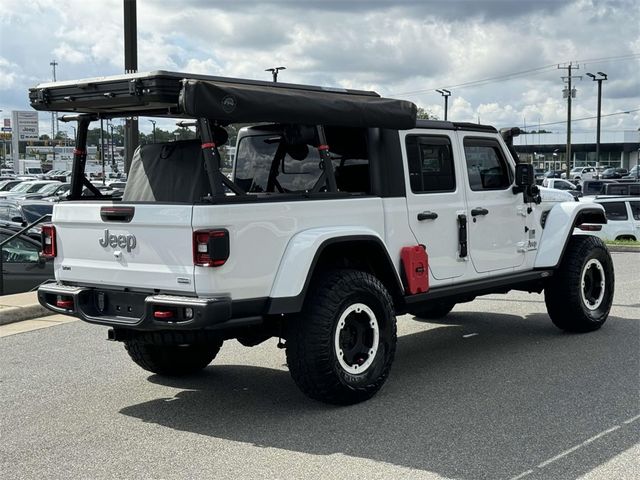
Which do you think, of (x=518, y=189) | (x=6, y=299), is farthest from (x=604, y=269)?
(x=6, y=299)

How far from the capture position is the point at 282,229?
5.45 meters

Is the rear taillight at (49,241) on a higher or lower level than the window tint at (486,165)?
lower

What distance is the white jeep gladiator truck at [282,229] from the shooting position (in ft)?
16.9

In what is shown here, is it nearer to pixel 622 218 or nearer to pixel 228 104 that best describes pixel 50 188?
pixel 622 218

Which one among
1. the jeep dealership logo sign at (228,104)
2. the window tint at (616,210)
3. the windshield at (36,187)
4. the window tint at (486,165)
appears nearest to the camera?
the jeep dealership logo sign at (228,104)

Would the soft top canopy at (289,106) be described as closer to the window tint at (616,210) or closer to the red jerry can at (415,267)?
the red jerry can at (415,267)

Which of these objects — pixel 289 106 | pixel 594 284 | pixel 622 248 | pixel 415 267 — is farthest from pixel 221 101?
pixel 622 248

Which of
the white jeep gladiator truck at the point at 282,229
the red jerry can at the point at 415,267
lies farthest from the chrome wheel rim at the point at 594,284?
the red jerry can at the point at 415,267

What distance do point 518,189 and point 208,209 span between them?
3779 millimetres

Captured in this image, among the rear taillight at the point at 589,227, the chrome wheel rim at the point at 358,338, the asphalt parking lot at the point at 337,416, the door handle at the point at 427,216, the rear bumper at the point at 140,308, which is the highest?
the door handle at the point at 427,216

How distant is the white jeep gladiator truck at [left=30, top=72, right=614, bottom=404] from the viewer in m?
5.16

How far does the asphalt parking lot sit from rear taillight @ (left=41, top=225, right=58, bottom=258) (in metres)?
1.15

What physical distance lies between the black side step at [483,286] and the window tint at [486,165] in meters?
0.87

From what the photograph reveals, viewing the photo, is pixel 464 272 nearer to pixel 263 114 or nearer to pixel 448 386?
pixel 448 386
